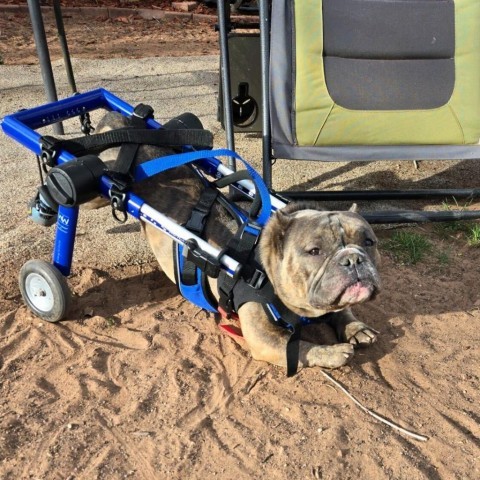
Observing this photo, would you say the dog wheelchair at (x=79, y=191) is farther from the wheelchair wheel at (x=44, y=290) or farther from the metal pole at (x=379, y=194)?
the metal pole at (x=379, y=194)

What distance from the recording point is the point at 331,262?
241cm

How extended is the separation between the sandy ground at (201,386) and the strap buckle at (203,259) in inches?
21.1

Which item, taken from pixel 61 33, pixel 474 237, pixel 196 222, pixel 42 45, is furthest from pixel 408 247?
pixel 61 33

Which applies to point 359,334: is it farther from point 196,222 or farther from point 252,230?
point 196,222

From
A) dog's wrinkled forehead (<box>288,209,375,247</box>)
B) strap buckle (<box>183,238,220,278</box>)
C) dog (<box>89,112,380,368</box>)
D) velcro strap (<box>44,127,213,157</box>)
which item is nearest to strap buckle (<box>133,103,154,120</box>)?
dog (<box>89,112,380,368</box>)

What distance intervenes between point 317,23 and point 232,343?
216 cm

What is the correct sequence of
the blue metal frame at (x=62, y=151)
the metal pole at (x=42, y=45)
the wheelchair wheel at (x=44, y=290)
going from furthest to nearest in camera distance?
the metal pole at (x=42, y=45)
the wheelchair wheel at (x=44, y=290)
the blue metal frame at (x=62, y=151)

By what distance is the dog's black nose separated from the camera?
7.72 feet

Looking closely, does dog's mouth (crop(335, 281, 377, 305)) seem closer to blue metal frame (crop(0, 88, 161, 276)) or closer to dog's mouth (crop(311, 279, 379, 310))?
dog's mouth (crop(311, 279, 379, 310))

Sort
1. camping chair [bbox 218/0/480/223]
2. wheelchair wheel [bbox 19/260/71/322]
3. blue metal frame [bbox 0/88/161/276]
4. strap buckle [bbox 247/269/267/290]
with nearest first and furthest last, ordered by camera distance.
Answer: strap buckle [bbox 247/269/267/290] < blue metal frame [bbox 0/88/161/276] < wheelchair wheel [bbox 19/260/71/322] < camping chair [bbox 218/0/480/223]

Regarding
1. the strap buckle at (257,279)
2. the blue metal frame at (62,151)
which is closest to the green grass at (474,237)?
the strap buckle at (257,279)

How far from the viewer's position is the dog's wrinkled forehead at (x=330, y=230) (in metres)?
2.49

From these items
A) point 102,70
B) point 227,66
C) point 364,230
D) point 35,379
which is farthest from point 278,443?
point 102,70

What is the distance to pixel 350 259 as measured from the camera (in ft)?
7.73
